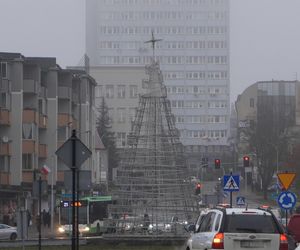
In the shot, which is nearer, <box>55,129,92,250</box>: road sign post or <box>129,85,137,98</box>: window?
<box>55,129,92,250</box>: road sign post

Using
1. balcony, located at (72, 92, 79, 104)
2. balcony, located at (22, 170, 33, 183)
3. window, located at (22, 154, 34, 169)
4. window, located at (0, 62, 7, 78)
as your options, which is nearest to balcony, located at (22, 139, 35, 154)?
window, located at (22, 154, 34, 169)

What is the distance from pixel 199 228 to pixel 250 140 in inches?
3241

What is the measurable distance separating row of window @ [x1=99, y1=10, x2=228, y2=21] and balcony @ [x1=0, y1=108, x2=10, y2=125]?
376 ft

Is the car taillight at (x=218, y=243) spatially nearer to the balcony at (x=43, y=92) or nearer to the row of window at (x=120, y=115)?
the balcony at (x=43, y=92)

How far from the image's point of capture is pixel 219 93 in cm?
19400

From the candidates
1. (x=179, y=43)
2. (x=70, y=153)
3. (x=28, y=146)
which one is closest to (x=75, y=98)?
(x=28, y=146)

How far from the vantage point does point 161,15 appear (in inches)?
7766

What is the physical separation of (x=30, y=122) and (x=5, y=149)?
443 centimetres

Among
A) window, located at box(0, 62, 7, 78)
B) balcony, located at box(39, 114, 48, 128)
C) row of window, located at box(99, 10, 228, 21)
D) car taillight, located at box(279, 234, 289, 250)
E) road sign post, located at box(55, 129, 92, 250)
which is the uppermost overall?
row of window, located at box(99, 10, 228, 21)

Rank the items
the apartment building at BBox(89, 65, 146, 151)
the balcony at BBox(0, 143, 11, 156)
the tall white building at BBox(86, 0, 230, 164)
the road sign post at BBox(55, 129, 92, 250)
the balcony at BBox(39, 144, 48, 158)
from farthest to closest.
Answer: the tall white building at BBox(86, 0, 230, 164)
the apartment building at BBox(89, 65, 146, 151)
the balcony at BBox(39, 144, 48, 158)
the balcony at BBox(0, 143, 11, 156)
the road sign post at BBox(55, 129, 92, 250)

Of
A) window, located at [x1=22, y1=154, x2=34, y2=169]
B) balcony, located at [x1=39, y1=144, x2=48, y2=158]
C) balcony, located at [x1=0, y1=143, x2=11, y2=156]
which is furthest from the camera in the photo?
balcony, located at [x1=39, y1=144, x2=48, y2=158]

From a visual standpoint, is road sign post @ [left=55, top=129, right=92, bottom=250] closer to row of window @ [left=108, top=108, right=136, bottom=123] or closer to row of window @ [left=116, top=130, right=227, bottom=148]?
A: row of window @ [left=108, top=108, right=136, bottom=123]

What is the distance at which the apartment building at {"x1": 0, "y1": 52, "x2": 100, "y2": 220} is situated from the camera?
81.1 m

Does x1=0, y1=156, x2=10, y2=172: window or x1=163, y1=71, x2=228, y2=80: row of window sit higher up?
x1=163, y1=71, x2=228, y2=80: row of window
